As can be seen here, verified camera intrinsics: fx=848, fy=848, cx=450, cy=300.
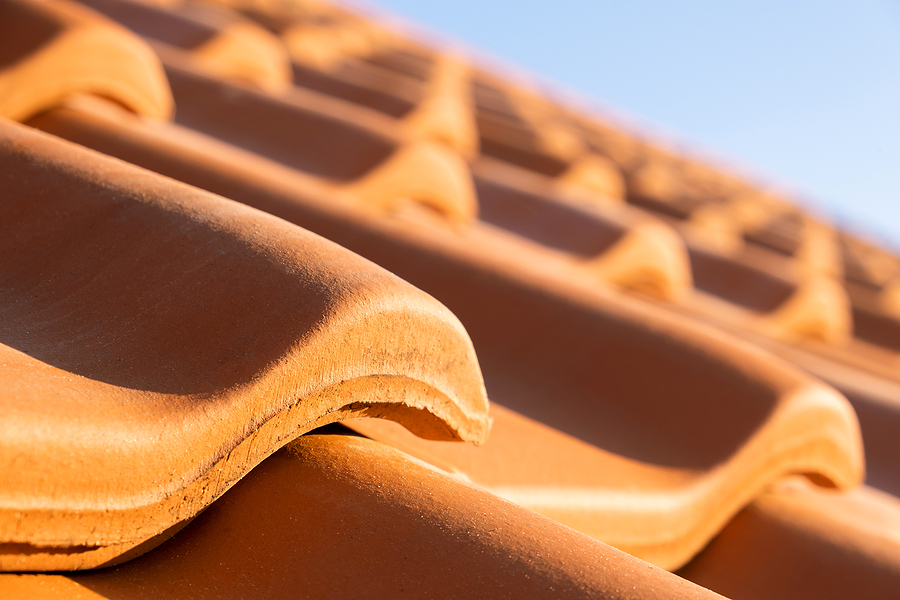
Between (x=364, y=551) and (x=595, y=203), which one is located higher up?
(x=595, y=203)

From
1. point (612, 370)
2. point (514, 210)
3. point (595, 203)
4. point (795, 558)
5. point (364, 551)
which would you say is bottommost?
point (364, 551)

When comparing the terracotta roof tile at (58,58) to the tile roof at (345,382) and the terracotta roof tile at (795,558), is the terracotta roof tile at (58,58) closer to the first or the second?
the tile roof at (345,382)

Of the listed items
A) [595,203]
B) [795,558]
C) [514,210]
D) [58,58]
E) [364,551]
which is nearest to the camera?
[364,551]

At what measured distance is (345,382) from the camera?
26.9 inches

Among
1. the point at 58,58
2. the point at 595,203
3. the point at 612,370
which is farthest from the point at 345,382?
the point at 595,203

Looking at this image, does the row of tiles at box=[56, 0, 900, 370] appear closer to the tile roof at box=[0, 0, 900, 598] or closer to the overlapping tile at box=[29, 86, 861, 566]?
the tile roof at box=[0, 0, 900, 598]

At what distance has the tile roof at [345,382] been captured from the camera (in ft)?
1.97

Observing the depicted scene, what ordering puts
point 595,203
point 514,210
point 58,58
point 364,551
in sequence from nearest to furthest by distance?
1. point 364,551
2. point 58,58
3. point 514,210
4. point 595,203

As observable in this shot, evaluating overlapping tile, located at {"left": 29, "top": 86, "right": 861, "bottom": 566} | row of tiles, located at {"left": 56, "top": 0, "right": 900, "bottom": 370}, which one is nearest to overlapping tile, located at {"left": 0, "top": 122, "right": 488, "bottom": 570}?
overlapping tile, located at {"left": 29, "top": 86, "right": 861, "bottom": 566}

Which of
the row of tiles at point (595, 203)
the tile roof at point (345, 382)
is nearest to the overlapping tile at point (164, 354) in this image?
the tile roof at point (345, 382)

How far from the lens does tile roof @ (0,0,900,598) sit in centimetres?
60

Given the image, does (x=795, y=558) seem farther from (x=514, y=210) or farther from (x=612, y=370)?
(x=514, y=210)

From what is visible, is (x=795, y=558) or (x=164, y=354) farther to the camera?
(x=795, y=558)

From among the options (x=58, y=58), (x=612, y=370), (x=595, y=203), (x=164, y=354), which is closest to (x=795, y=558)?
(x=612, y=370)
